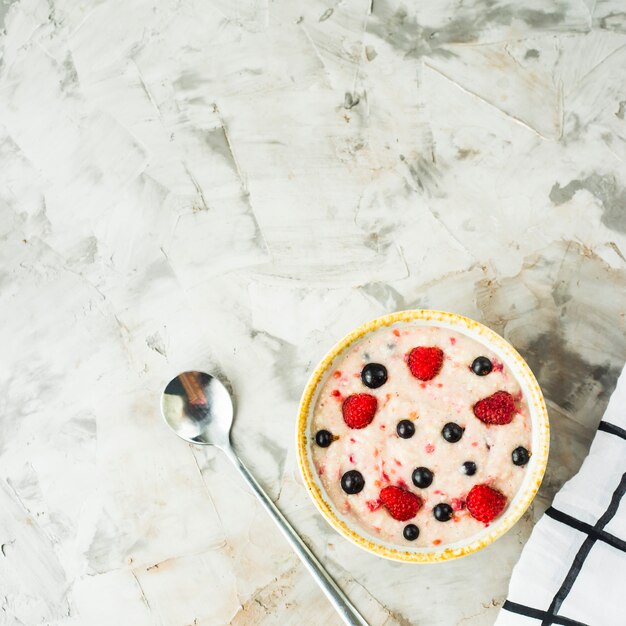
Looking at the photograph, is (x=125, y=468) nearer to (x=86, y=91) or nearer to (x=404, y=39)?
(x=86, y=91)

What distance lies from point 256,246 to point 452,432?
622mm

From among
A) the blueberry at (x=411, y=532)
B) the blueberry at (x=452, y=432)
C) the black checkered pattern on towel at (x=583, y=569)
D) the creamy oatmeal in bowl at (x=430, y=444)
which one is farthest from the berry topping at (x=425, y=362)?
the black checkered pattern on towel at (x=583, y=569)

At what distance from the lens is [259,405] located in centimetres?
159

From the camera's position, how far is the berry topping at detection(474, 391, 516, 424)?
4.55 feet

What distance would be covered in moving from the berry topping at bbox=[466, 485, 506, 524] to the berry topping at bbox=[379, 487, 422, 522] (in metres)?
0.11

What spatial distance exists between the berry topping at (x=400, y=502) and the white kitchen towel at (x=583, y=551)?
0.27 metres

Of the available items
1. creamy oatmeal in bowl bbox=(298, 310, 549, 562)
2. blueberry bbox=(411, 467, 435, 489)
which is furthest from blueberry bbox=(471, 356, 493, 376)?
blueberry bbox=(411, 467, 435, 489)

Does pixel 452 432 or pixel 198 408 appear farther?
pixel 198 408

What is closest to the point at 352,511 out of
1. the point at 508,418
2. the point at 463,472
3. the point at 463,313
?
the point at 463,472

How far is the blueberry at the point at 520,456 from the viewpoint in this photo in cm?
140

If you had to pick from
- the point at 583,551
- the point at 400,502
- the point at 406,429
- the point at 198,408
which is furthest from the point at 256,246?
the point at 583,551

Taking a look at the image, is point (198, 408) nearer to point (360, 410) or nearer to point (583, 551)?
point (360, 410)

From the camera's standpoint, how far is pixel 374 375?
1.41 meters

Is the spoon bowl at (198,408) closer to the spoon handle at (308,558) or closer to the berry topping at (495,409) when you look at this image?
the spoon handle at (308,558)
